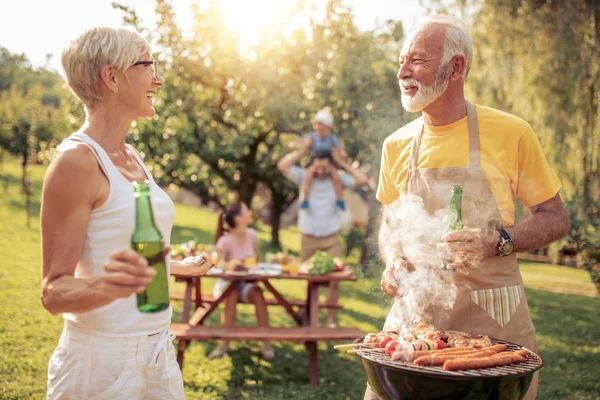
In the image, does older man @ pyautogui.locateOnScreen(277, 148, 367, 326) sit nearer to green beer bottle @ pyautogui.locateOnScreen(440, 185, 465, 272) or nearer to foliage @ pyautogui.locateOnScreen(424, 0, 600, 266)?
foliage @ pyautogui.locateOnScreen(424, 0, 600, 266)

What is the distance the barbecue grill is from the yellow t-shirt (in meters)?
0.78

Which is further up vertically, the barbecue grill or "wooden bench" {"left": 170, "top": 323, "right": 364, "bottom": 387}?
the barbecue grill

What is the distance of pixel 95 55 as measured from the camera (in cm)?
203

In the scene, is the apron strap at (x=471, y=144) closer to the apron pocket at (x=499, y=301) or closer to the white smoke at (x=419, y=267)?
the white smoke at (x=419, y=267)

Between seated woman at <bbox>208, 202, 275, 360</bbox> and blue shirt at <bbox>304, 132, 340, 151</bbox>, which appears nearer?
seated woman at <bbox>208, 202, 275, 360</bbox>

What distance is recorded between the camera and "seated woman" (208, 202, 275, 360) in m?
6.69

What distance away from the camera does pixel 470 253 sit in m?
2.52

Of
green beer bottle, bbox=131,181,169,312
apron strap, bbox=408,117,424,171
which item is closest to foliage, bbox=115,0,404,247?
apron strap, bbox=408,117,424,171

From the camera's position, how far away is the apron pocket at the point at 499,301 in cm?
273

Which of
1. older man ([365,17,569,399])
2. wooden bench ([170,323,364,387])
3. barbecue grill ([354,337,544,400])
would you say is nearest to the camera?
barbecue grill ([354,337,544,400])

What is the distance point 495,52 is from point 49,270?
37.0ft

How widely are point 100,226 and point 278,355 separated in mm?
5447

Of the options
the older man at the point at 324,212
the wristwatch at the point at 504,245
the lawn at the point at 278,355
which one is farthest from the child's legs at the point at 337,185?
the wristwatch at the point at 504,245

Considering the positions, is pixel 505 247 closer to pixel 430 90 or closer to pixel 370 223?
pixel 430 90
